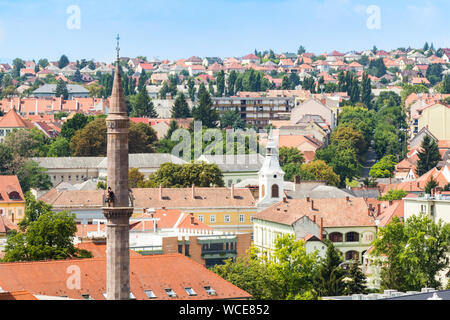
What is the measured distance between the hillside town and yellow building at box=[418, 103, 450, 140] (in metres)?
0.15

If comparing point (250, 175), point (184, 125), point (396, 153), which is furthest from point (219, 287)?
point (184, 125)

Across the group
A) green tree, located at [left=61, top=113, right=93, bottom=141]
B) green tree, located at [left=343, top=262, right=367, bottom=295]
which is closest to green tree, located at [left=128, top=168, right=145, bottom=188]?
green tree, located at [left=61, top=113, right=93, bottom=141]

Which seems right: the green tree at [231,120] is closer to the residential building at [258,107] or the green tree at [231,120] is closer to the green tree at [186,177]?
the residential building at [258,107]

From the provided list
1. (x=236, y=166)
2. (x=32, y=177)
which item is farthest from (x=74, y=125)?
(x=236, y=166)

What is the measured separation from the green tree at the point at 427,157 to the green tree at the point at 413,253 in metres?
58.2

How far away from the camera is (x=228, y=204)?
87375 millimetres

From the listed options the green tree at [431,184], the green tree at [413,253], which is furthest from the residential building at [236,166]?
the green tree at [413,253]

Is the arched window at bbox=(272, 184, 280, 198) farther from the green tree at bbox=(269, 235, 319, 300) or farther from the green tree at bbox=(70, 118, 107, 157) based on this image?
the green tree at bbox=(70, 118, 107, 157)

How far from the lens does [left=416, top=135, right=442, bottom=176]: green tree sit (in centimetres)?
12194

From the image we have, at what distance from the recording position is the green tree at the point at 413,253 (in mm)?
59188
